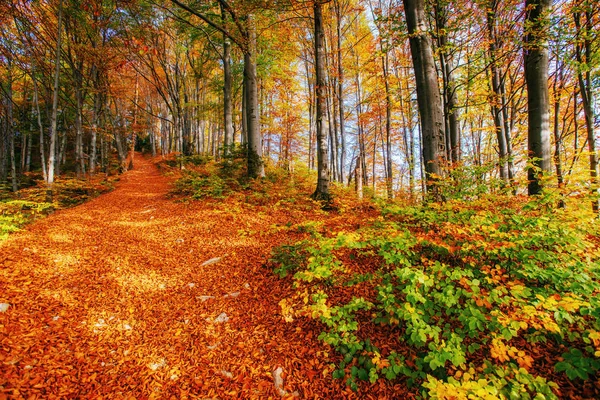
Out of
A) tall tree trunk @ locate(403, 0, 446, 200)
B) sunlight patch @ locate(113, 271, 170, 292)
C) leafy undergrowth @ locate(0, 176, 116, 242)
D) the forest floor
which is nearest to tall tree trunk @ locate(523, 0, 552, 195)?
tall tree trunk @ locate(403, 0, 446, 200)

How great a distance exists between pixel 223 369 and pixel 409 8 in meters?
7.26

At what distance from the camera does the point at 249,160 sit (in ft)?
28.8

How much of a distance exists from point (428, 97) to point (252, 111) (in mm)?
5659

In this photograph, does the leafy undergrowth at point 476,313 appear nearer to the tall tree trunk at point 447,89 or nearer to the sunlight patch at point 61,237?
the tall tree trunk at point 447,89

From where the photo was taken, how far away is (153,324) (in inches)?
119

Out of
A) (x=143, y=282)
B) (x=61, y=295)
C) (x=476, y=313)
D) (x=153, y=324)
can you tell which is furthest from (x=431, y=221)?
(x=61, y=295)

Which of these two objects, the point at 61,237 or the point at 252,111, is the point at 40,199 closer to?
the point at 61,237

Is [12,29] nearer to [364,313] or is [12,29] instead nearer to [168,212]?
[168,212]

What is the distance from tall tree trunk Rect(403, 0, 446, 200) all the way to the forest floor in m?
2.17

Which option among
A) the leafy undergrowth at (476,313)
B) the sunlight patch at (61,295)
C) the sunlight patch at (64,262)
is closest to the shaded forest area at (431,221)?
the leafy undergrowth at (476,313)

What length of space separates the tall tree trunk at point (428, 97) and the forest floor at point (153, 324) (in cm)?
217

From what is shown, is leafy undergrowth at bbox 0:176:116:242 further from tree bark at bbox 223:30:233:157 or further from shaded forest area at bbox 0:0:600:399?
tree bark at bbox 223:30:233:157

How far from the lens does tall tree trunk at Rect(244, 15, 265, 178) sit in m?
8.58

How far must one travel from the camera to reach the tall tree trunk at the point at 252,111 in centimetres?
858
